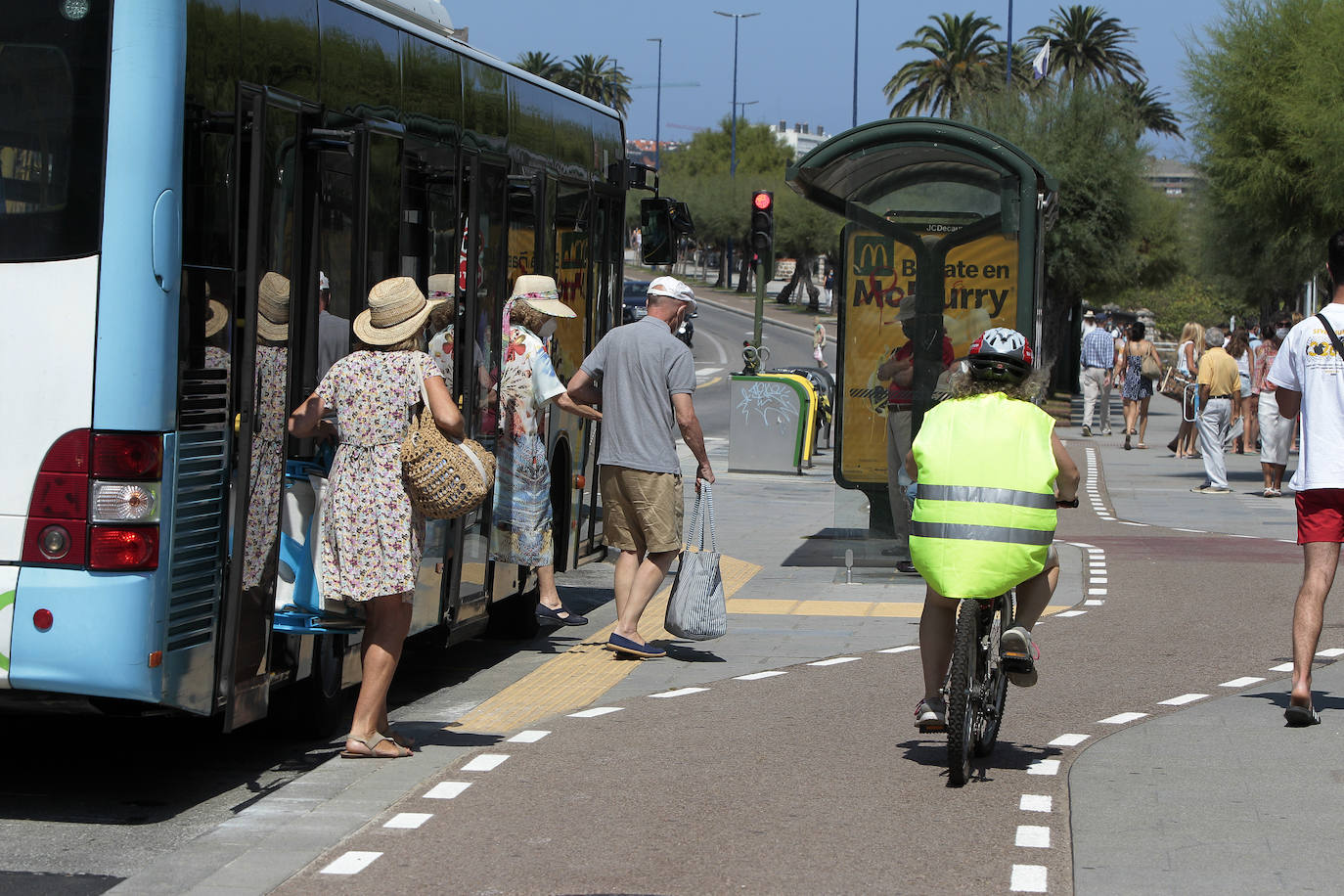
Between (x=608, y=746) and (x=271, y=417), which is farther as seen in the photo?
(x=608, y=746)

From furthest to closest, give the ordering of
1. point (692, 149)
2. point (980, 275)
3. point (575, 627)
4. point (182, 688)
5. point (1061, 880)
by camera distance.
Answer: point (692, 149) → point (980, 275) → point (575, 627) → point (182, 688) → point (1061, 880)

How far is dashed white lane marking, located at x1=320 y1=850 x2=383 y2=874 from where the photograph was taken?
17.5 feet

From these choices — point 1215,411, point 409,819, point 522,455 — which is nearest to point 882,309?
point 522,455

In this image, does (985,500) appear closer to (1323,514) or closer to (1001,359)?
(1001,359)

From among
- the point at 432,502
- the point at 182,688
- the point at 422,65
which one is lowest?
the point at 182,688

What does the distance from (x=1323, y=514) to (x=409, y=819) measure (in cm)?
398

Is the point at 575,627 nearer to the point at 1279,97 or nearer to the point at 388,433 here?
the point at 388,433

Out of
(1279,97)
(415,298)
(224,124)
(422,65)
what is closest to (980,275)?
(422,65)

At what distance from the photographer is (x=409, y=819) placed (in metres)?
5.97

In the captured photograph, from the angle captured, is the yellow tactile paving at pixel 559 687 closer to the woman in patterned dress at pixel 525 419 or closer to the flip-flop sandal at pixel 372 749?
the woman in patterned dress at pixel 525 419

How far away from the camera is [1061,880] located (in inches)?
208

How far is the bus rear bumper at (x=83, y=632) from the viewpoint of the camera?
5.49 metres

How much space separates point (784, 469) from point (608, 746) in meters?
15.2

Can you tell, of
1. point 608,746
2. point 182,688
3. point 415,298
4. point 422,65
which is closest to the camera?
point 182,688
